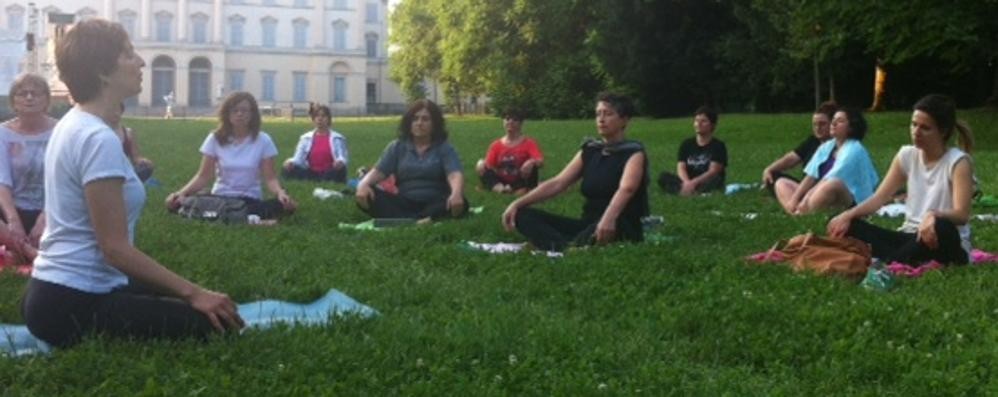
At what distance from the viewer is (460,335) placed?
18.1 feet

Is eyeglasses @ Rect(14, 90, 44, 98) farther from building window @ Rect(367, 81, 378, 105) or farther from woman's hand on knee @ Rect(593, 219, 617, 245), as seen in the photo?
building window @ Rect(367, 81, 378, 105)

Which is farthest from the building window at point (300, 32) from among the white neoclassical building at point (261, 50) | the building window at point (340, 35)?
the building window at point (340, 35)

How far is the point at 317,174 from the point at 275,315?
32.7 ft

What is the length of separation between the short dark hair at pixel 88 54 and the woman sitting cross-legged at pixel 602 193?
4.62 meters

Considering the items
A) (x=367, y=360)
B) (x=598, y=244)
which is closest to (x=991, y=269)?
(x=598, y=244)

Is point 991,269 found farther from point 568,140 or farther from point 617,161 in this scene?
point 568,140

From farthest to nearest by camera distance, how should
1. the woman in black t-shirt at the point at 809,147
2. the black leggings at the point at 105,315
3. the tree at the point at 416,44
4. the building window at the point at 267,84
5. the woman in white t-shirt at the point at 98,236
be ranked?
the building window at the point at 267,84, the tree at the point at 416,44, the woman in black t-shirt at the point at 809,147, the black leggings at the point at 105,315, the woman in white t-shirt at the point at 98,236

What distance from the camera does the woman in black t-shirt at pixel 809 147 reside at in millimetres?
12734

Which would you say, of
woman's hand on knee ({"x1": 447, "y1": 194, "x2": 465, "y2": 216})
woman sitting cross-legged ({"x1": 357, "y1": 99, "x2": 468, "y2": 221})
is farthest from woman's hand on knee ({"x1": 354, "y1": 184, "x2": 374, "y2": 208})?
woman's hand on knee ({"x1": 447, "y1": 194, "x2": 465, "y2": 216})

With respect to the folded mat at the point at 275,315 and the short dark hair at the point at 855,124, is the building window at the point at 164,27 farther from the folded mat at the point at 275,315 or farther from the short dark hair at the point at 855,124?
the folded mat at the point at 275,315

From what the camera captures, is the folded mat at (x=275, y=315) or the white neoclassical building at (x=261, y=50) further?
the white neoclassical building at (x=261, y=50)

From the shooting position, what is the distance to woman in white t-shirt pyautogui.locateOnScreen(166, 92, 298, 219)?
35.9 feet

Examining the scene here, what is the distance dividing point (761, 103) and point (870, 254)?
1413 inches

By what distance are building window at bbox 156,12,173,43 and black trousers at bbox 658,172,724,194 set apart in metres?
75.2
